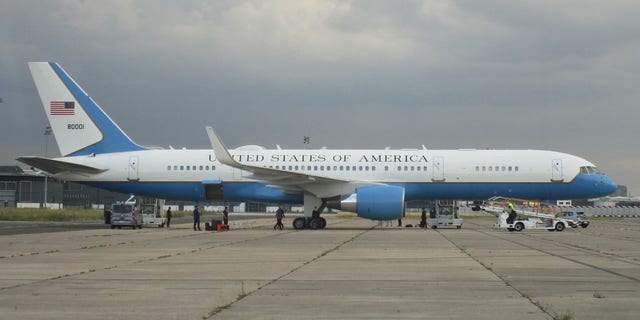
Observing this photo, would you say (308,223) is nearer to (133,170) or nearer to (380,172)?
(380,172)

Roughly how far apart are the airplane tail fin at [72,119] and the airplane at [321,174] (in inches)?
3.2

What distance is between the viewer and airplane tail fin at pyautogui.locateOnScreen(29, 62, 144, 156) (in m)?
46.3

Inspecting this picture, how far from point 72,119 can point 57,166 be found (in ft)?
10.9

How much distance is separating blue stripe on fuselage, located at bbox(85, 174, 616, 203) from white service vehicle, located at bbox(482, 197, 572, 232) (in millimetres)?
1028

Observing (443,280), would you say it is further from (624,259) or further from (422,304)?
(624,259)

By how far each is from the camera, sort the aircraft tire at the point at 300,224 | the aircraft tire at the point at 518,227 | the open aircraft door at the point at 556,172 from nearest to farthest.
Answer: the aircraft tire at the point at 518,227, the open aircraft door at the point at 556,172, the aircraft tire at the point at 300,224

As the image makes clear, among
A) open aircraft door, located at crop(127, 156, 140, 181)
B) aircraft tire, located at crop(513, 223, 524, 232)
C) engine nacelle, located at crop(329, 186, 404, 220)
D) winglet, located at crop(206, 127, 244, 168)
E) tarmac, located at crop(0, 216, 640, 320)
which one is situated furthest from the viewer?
open aircraft door, located at crop(127, 156, 140, 181)

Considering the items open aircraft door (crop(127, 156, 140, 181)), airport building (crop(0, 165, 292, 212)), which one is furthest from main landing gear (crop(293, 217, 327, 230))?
airport building (crop(0, 165, 292, 212))

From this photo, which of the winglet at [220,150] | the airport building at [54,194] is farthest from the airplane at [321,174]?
the airport building at [54,194]

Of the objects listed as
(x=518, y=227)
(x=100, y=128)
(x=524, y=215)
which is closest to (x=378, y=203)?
(x=518, y=227)

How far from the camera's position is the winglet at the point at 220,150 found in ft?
130

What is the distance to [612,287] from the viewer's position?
1398cm

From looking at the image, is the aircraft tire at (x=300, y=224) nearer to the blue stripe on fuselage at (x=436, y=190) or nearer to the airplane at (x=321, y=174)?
the airplane at (x=321, y=174)

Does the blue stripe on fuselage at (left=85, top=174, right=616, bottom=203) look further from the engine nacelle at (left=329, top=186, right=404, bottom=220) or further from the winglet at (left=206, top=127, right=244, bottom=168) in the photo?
the winglet at (left=206, top=127, right=244, bottom=168)
